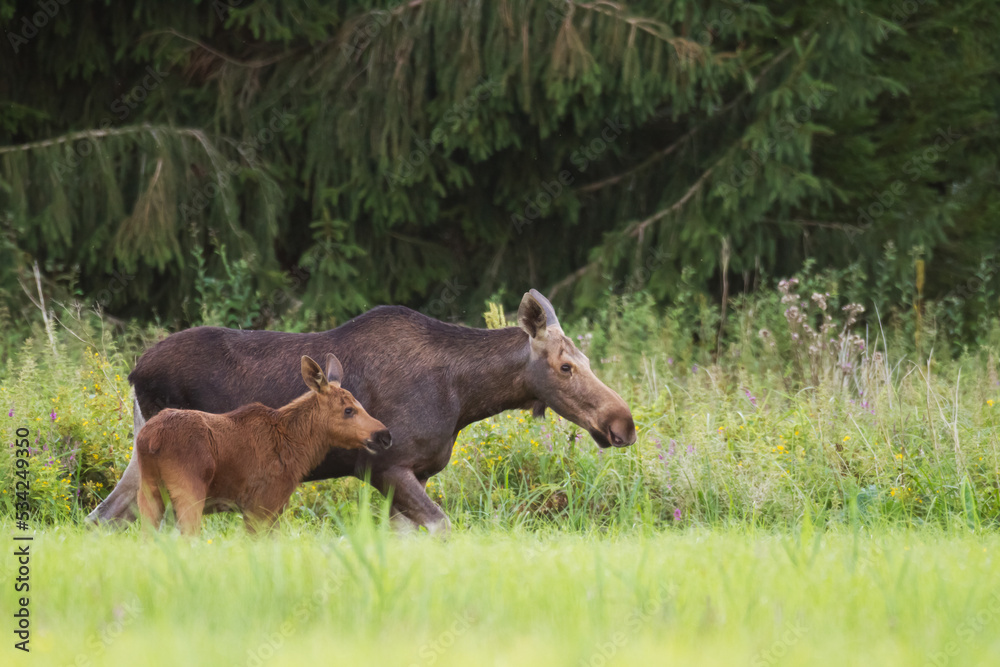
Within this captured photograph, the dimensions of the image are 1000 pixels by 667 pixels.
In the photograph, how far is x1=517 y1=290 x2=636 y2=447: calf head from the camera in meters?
5.79

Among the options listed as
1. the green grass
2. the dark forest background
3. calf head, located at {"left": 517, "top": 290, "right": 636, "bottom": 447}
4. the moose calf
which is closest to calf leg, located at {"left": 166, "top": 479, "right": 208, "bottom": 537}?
the moose calf

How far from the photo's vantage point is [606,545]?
16.3 feet

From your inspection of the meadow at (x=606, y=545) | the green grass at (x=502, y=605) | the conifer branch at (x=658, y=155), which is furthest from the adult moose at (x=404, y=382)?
the conifer branch at (x=658, y=155)

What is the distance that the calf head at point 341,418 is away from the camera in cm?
539

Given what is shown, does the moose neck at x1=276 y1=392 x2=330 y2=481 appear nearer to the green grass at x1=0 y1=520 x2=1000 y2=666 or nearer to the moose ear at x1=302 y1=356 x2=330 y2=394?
the moose ear at x1=302 y1=356 x2=330 y2=394

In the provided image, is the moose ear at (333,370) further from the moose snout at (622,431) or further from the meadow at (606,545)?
the moose snout at (622,431)

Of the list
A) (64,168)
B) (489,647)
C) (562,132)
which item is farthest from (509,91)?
(489,647)

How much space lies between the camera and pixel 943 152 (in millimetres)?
15352

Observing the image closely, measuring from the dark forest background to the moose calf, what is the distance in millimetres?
6242

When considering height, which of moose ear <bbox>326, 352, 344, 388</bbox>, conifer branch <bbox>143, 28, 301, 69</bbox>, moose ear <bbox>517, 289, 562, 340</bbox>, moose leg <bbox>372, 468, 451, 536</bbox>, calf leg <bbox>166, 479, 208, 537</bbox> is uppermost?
conifer branch <bbox>143, 28, 301, 69</bbox>

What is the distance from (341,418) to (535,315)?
1.23m

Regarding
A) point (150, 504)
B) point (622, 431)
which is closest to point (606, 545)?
point (622, 431)

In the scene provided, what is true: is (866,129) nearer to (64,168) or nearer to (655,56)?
(655,56)

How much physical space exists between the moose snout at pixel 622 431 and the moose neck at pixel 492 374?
0.53 m
